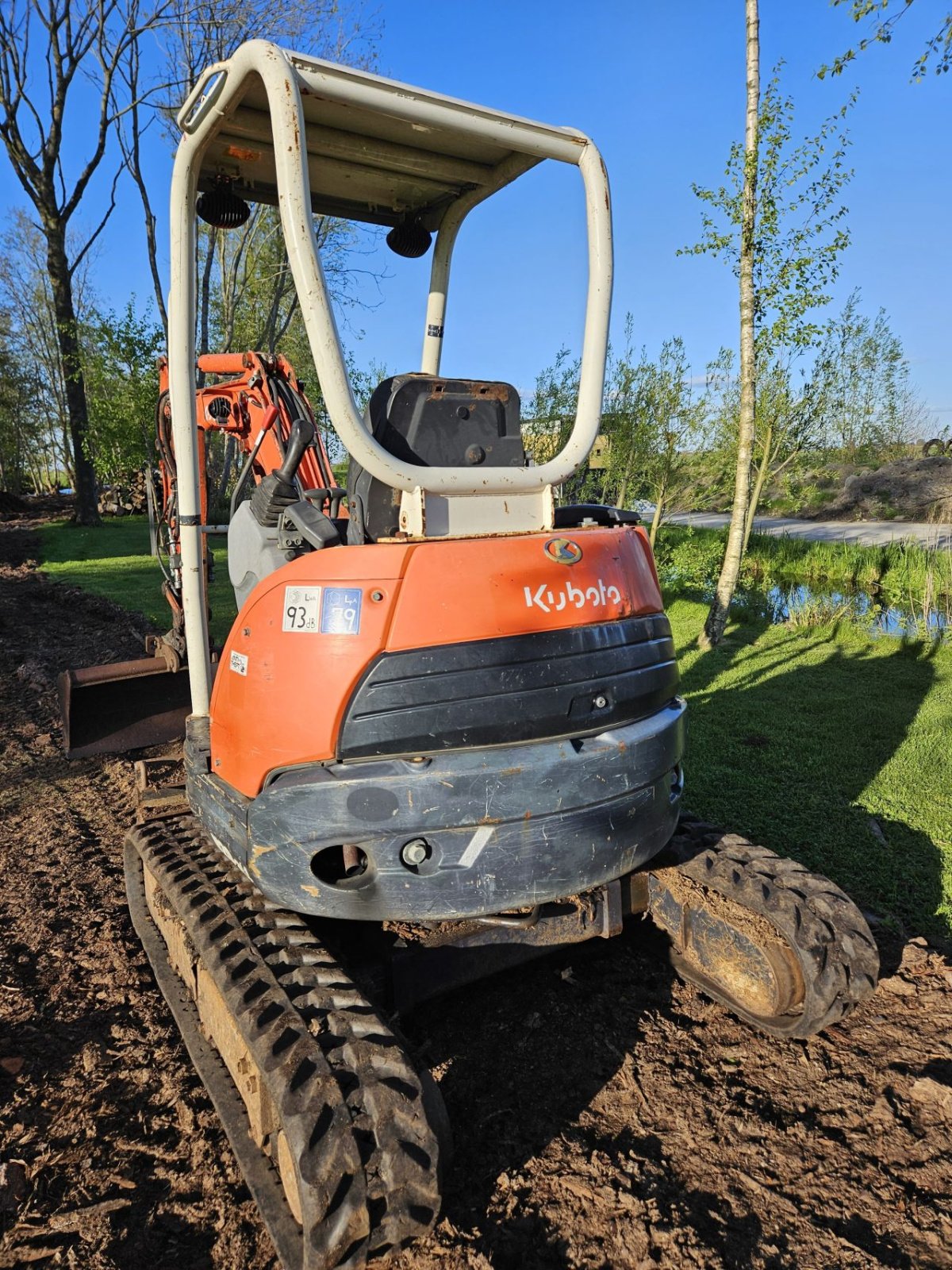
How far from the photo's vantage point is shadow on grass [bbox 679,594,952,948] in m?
4.34

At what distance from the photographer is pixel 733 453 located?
556 inches

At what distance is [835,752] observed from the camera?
6.06 m

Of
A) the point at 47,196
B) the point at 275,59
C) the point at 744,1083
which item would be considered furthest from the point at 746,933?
the point at 47,196

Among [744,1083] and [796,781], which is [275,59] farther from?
[796,781]

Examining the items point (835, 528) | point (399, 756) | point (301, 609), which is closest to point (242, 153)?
point (301, 609)

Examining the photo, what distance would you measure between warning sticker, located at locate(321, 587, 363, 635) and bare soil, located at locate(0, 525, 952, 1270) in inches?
62.2

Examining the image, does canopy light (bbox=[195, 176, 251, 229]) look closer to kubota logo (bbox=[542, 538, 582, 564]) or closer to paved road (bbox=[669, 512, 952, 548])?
kubota logo (bbox=[542, 538, 582, 564])

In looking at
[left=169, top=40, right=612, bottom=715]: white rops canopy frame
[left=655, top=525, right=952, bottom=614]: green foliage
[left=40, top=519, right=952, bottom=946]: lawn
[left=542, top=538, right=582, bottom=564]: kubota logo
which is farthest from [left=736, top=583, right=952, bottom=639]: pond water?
[left=542, top=538, right=582, bottom=564]: kubota logo

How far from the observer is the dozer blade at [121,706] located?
491 centimetres

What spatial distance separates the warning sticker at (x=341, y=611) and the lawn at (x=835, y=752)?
3095mm

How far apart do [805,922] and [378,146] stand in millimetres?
3046

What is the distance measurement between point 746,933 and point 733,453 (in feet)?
41.5

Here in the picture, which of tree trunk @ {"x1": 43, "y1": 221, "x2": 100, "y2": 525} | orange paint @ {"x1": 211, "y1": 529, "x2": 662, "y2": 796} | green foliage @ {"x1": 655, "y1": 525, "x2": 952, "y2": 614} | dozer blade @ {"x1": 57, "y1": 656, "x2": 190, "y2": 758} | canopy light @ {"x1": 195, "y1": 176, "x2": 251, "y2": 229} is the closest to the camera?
orange paint @ {"x1": 211, "y1": 529, "x2": 662, "y2": 796}

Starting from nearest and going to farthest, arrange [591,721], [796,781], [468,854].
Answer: [468,854]
[591,721]
[796,781]
